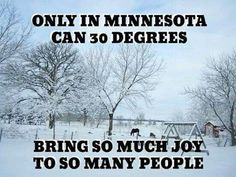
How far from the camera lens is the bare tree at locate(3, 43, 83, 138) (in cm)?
3366

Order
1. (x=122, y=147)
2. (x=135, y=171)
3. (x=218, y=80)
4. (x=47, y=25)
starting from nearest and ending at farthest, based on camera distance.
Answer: (x=47, y=25), (x=135, y=171), (x=122, y=147), (x=218, y=80)

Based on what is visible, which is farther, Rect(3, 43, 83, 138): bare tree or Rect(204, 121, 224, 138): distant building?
Rect(204, 121, 224, 138): distant building

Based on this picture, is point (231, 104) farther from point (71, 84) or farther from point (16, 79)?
point (16, 79)

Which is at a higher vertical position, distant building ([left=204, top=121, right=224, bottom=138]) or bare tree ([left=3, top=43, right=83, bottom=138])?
bare tree ([left=3, top=43, right=83, bottom=138])

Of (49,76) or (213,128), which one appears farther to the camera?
(213,128)

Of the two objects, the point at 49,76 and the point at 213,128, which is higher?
the point at 49,76

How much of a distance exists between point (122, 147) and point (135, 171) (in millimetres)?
1433

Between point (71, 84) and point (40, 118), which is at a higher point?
point (71, 84)

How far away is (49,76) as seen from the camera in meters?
35.7

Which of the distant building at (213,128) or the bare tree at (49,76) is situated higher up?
the bare tree at (49,76)

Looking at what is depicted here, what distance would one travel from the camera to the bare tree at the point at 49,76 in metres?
33.7

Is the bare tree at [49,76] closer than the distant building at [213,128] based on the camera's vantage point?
Yes

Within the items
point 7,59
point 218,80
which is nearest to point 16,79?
point 7,59

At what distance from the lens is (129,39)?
11.5m
